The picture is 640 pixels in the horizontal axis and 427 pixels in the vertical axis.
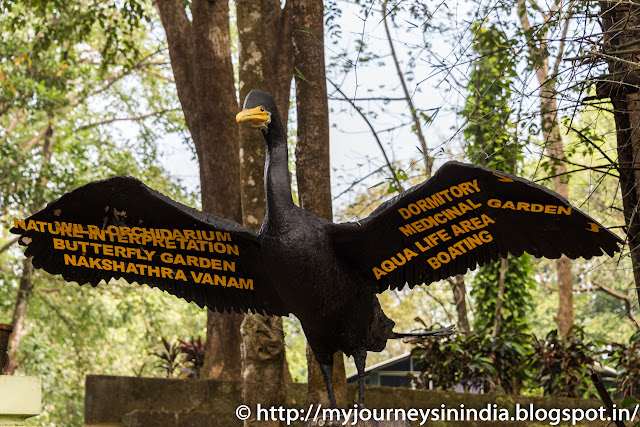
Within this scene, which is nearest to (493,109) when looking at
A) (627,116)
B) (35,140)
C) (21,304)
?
(627,116)

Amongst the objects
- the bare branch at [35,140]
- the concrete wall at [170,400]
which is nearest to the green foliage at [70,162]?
the bare branch at [35,140]

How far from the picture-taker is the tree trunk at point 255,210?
5488mm

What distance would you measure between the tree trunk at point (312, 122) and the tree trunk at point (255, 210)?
36 centimetres

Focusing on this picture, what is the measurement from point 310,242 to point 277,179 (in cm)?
36

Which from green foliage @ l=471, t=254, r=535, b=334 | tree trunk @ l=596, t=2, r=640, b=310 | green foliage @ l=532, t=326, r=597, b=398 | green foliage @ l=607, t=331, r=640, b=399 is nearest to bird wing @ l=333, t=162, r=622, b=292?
tree trunk @ l=596, t=2, r=640, b=310

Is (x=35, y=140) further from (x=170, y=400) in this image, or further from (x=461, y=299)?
(x=170, y=400)

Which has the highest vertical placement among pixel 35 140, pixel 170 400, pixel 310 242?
pixel 35 140

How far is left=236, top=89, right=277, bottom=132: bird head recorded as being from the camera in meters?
3.54

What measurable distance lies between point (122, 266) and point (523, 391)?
723 centimetres

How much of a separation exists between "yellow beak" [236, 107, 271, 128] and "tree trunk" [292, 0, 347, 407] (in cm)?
256

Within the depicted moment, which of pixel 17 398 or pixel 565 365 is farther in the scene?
pixel 565 365

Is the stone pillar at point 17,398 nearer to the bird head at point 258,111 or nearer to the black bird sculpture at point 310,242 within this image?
the black bird sculpture at point 310,242

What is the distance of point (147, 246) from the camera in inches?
166

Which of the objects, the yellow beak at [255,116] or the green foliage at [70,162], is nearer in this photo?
the yellow beak at [255,116]
